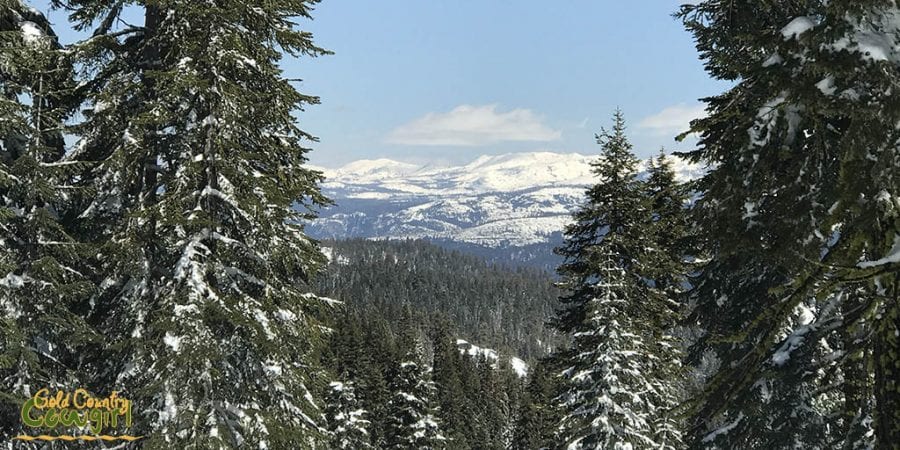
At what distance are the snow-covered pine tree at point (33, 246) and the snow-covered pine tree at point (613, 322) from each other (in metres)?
11.2

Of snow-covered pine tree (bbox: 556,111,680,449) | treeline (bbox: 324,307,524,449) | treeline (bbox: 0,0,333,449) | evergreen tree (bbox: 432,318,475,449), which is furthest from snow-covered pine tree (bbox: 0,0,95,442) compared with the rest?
evergreen tree (bbox: 432,318,475,449)

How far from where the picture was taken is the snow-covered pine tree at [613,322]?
14484mm

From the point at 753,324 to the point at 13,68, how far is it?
11.8 meters

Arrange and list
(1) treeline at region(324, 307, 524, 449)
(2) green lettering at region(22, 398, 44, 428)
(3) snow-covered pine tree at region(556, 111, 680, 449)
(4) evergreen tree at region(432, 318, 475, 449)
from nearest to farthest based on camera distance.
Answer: (2) green lettering at region(22, 398, 44, 428)
(3) snow-covered pine tree at region(556, 111, 680, 449)
(1) treeline at region(324, 307, 524, 449)
(4) evergreen tree at region(432, 318, 475, 449)

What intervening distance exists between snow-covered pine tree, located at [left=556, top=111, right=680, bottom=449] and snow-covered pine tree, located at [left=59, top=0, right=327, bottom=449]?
7.48 meters

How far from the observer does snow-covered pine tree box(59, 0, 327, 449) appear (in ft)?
27.9

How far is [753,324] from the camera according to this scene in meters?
4.15

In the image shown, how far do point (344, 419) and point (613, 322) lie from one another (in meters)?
23.5

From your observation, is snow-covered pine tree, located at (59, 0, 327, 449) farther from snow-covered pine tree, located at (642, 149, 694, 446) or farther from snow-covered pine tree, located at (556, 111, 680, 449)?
snow-covered pine tree, located at (642, 149, 694, 446)

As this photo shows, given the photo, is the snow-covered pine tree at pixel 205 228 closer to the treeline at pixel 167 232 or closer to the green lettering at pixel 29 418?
the treeline at pixel 167 232

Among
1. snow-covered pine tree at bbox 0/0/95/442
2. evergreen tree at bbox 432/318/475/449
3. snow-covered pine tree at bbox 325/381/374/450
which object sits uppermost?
snow-covered pine tree at bbox 0/0/95/442

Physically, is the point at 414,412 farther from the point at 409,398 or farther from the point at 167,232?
the point at 167,232

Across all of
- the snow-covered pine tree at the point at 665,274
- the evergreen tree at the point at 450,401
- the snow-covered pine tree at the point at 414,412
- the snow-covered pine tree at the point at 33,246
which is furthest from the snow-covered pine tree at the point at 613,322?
the evergreen tree at the point at 450,401

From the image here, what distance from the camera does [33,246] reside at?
10.6 meters
